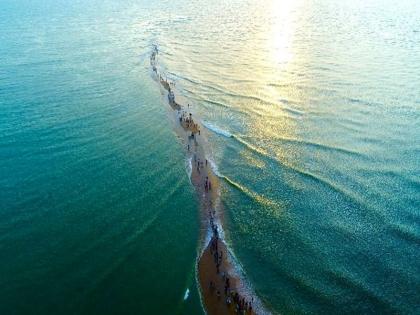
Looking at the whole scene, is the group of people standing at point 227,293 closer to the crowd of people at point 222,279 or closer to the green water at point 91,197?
the crowd of people at point 222,279

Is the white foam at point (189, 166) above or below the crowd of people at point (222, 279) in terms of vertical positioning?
above

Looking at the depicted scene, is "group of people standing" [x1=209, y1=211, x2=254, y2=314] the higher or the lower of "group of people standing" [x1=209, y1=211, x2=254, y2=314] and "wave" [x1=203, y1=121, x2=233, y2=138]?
the lower

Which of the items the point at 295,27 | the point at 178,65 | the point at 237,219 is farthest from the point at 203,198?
the point at 295,27

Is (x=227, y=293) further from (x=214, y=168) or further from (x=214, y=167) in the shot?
(x=214, y=167)

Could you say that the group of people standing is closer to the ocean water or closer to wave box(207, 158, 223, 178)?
the ocean water

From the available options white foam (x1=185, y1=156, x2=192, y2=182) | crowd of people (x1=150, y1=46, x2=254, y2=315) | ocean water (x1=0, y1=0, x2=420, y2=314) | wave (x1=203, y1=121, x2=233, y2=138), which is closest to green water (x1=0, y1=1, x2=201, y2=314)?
ocean water (x1=0, y1=0, x2=420, y2=314)

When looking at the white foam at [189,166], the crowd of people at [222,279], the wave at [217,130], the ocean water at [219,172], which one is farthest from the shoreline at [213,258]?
the wave at [217,130]

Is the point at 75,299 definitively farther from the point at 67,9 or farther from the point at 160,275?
the point at 67,9
